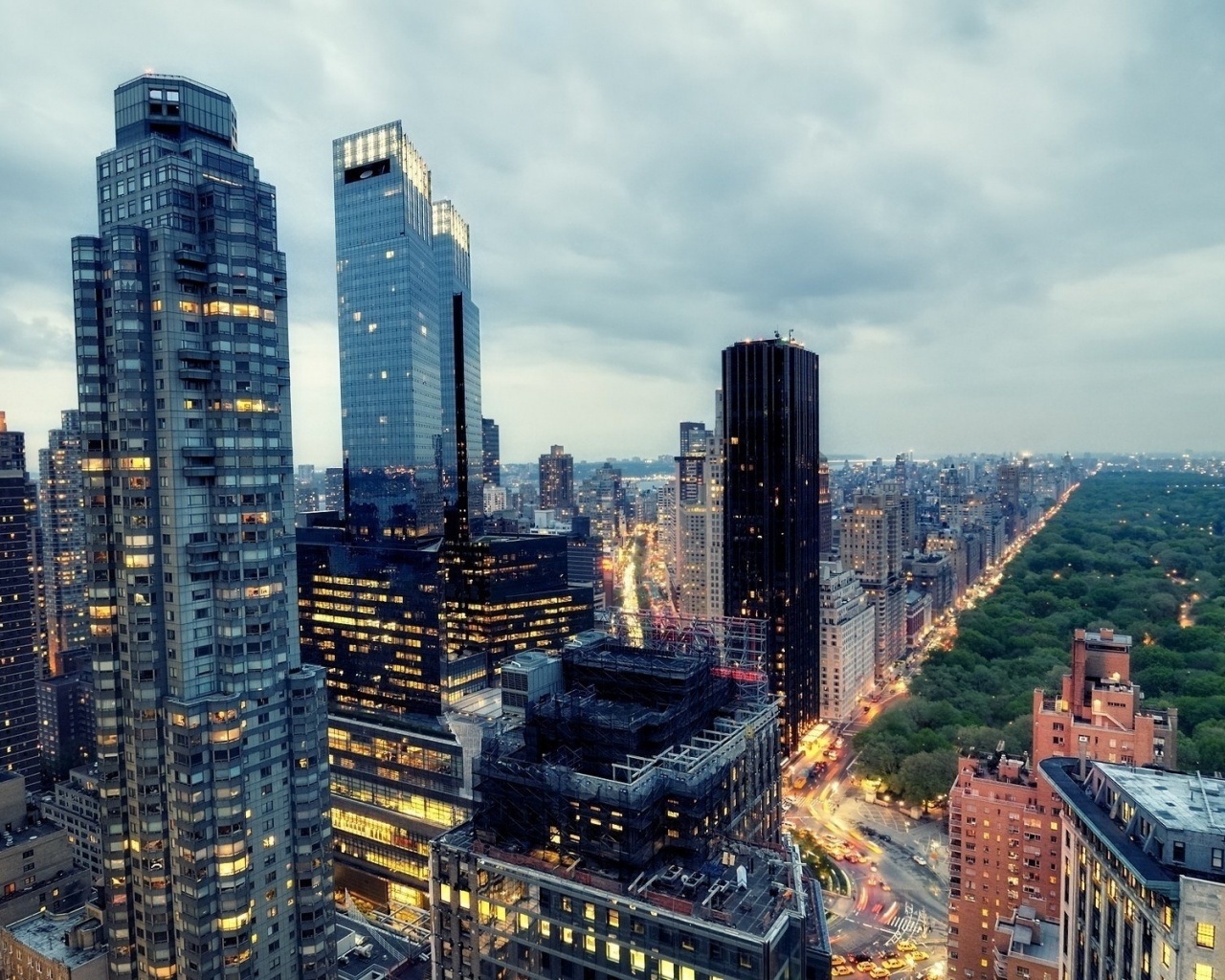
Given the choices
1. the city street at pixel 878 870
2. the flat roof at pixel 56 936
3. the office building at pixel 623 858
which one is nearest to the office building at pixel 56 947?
the flat roof at pixel 56 936

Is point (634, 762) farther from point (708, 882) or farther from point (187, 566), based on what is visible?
point (187, 566)

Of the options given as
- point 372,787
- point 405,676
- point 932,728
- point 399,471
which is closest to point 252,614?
point 372,787

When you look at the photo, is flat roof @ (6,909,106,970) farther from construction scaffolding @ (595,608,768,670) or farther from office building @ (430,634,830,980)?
construction scaffolding @ (595,608,768,670)

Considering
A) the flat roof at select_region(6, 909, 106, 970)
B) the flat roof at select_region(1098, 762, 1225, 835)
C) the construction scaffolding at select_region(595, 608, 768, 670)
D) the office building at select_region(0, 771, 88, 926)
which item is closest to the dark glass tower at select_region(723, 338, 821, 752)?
the construction scaffolding at select_region(595, 608, 768, 670)

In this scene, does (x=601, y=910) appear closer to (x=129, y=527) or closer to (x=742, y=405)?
(x=129, y=527)

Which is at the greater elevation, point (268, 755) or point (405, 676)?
point (268, 755)

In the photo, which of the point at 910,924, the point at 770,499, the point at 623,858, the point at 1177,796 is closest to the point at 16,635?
the point at 623,858
